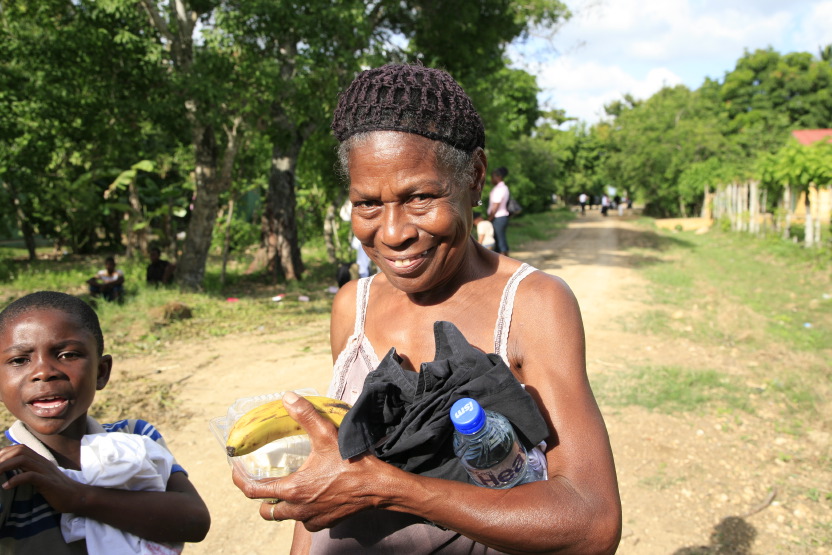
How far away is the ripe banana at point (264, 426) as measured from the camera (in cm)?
133

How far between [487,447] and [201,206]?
1026cm

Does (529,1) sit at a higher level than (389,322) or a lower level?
A: higher

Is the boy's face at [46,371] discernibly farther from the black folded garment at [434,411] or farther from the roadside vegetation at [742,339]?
the roadside vegetation at [742,339]

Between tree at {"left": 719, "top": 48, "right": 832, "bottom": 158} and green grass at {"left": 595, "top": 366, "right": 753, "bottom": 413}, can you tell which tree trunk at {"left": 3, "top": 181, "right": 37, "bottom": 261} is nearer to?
green grass at {"left": 595, "top": 366, "right": 753, "bottom": 413}

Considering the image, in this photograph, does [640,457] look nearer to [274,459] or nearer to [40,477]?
[274,459]

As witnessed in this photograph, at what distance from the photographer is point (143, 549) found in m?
1.81

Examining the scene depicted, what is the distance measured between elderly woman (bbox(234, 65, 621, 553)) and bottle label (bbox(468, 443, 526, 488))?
2 cm

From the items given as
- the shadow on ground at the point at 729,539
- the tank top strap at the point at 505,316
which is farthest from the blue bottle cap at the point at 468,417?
the shadow on ground at the point at 729,539

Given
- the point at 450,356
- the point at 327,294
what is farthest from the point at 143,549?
the point at 327,294

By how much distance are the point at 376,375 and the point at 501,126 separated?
55.3ft

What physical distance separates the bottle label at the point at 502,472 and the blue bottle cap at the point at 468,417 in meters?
0.12

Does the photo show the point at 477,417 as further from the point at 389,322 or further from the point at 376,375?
the point at 389,322

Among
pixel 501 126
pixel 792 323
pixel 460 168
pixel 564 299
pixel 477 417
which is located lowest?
pixel 792 323

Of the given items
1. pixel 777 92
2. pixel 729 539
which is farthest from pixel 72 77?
pixel 777 92
